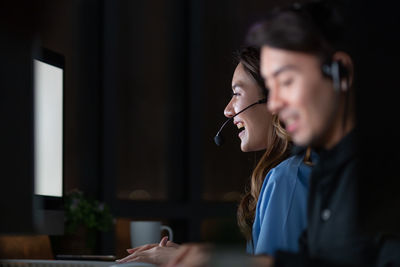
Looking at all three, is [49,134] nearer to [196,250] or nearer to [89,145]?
[196,250]

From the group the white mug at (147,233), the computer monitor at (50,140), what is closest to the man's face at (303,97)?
the computer monitor at (50,140)

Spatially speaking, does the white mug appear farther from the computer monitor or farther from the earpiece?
the earpiece

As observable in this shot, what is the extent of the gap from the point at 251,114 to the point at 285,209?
0.49m

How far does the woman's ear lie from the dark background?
2462mm

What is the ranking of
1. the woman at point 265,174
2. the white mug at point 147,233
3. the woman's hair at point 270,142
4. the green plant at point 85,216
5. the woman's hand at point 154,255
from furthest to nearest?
the green plant at point 85,216, the white mug at point 147,233, the woman's hair at point 270,142, the woman at point 265,174, the woman's hand at point 154,255

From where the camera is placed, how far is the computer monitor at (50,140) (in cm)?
181

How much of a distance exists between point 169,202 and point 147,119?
0.50 metres

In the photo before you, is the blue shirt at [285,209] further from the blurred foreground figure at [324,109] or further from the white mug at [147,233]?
the white mug at [147,233]

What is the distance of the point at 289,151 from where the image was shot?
204cm

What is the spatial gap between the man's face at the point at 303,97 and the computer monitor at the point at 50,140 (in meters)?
0.88

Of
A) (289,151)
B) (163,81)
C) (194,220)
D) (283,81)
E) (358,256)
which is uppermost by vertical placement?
(163,81)

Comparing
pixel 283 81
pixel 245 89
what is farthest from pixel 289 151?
pixel 283 81

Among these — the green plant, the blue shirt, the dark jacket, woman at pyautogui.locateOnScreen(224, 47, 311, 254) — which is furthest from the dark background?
the dark jacket

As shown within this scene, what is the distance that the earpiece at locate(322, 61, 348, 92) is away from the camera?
1.04 meters
